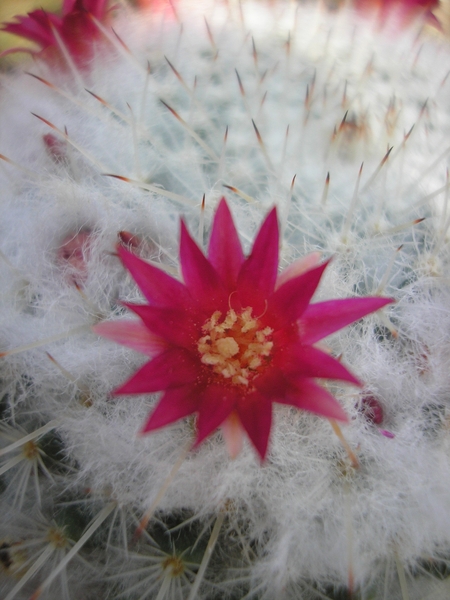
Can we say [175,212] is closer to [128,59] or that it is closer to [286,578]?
[128,59]

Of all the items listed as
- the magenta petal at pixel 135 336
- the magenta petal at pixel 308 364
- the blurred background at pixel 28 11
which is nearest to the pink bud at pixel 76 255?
the magenta petal at pixel 135 336

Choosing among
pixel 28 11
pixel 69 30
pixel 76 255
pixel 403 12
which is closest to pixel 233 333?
pixel 76 255

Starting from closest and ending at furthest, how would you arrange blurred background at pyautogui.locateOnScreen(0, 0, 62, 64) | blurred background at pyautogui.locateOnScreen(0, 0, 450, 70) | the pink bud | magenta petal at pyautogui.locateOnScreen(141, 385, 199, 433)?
magenta petal at pyautogui.locateOnScreen(141, 385, 199, 433)
the pink bud
blurred background at pyautogui.locateOnScreen(0, 0, 450, 70)
blurred background at pyautogui.locateOnScreen(0, 0, 62, 64)

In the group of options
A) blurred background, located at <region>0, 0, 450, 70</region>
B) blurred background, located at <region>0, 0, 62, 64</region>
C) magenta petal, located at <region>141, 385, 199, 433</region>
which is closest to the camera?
magenta petal, located at <region>141, 385, 199, 433</region>

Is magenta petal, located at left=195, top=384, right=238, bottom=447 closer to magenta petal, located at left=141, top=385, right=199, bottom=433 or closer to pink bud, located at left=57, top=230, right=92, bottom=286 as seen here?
magenta petal, located at left=141, top=385, right=199, bottom=433

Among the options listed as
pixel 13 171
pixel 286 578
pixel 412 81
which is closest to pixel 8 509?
pixel 286 578

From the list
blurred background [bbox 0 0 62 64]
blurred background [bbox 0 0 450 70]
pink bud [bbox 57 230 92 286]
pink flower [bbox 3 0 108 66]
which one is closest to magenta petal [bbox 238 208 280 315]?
pink bud [bbox 57 230 92 286]

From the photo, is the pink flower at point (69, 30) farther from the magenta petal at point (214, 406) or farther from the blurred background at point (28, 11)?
the magenta petal at point (214, 406)
